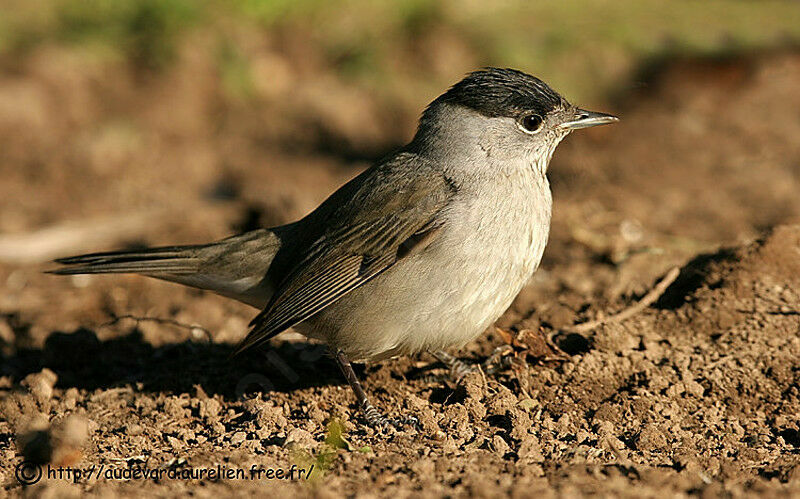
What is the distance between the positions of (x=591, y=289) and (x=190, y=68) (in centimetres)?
644

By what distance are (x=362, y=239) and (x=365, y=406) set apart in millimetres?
927

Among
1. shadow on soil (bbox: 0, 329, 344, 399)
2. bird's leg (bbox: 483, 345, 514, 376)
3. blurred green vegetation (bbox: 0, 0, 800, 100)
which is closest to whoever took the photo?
bird's leg (bbox: 483, 345, 514, 376)

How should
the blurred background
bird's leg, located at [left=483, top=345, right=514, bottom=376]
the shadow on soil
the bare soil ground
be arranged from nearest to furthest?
1. the bare soil ground
2. bird's leg, located at [left=483, top=345, right=514, bottom=376]
3. the shadow on soil
4. the blurred background

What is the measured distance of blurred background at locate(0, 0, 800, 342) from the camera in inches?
317

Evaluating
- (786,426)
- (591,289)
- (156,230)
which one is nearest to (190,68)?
(156,230)

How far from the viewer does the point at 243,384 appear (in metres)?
5.60

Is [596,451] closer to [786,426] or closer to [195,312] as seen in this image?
[786,426]

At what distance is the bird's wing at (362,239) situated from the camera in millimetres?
5168

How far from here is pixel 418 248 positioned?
5.07 meters

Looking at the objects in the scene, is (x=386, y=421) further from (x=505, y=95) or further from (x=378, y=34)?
(x=378, y=34)

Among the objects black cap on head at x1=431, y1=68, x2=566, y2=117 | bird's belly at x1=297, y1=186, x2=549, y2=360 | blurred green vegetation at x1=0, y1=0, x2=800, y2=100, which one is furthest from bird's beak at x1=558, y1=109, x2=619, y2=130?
blurred green vegetation at x1=0, y1=0, x2=800, y2=100
